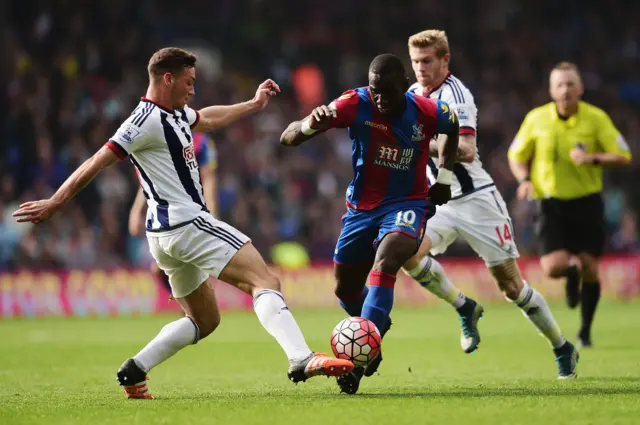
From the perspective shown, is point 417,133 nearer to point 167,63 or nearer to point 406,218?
point 406,218

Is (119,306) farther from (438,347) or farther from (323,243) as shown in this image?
(438,347)

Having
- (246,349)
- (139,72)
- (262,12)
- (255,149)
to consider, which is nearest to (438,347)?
(246,349)

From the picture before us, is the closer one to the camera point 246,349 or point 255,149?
point 246,349

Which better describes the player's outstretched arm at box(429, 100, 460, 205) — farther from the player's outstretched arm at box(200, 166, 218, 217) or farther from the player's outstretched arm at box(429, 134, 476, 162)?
the player's outstretched arm at box(200, 166, 218, 217)

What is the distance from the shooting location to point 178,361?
987 cm

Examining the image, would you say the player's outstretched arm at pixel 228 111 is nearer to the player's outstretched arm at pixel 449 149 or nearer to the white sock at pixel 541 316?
the player's outstretched arm at pixel 449 149

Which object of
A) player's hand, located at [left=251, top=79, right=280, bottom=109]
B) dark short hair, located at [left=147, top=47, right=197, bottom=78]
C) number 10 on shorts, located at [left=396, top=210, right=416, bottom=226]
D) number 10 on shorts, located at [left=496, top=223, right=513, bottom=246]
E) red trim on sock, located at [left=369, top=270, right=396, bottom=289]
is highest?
dark short hair, located at [left=147, top=47, right=197, bottom=78]

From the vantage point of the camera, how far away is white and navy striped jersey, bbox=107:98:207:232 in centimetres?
641

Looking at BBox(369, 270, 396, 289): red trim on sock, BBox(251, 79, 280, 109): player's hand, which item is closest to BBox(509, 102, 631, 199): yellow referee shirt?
BBox(251, 79, 280, 109): player's hand

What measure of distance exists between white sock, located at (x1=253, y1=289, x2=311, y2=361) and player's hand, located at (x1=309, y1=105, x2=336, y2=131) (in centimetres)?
112

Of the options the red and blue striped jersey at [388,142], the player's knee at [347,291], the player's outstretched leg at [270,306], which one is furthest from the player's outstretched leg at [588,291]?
the player's outstretched leg at [270,306]

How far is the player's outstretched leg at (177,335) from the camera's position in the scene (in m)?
6.56

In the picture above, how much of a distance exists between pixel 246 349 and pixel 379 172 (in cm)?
460

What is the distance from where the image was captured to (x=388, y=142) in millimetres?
6902
